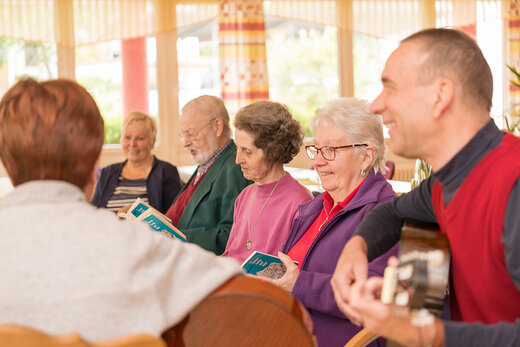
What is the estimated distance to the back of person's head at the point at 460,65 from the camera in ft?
4.24

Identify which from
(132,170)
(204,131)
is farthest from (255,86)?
(204,131)

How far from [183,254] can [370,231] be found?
0.65 metres

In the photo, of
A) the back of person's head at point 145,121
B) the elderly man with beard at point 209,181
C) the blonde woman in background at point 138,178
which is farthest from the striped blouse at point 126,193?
the elderly man with beard at point 209,181

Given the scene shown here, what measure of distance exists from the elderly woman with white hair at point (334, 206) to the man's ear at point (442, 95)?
27.0 inches

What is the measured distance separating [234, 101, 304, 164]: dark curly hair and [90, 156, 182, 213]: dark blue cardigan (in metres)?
1.36

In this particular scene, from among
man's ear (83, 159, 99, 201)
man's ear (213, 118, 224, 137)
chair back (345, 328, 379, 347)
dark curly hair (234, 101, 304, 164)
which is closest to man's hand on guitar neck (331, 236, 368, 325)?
chair back (345, 328, 379, 347)

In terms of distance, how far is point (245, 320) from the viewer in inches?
45.1

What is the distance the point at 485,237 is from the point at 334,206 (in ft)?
3.23

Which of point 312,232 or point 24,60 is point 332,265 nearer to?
point 312,232

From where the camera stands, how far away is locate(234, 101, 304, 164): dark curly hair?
2717mm

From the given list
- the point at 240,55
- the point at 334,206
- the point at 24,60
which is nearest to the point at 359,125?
the point at 334,206

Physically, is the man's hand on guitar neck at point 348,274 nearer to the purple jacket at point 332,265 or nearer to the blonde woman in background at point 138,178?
the purple jacket at point 332,265

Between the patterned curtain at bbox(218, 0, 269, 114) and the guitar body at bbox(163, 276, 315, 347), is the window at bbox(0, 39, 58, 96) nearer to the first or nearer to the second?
the patterned curtain at bbox(218, 0, 269, 114)

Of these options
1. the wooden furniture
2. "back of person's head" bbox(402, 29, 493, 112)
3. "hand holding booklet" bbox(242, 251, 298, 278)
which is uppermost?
"back of person's head" bbox(402, 29, 493, 112)
